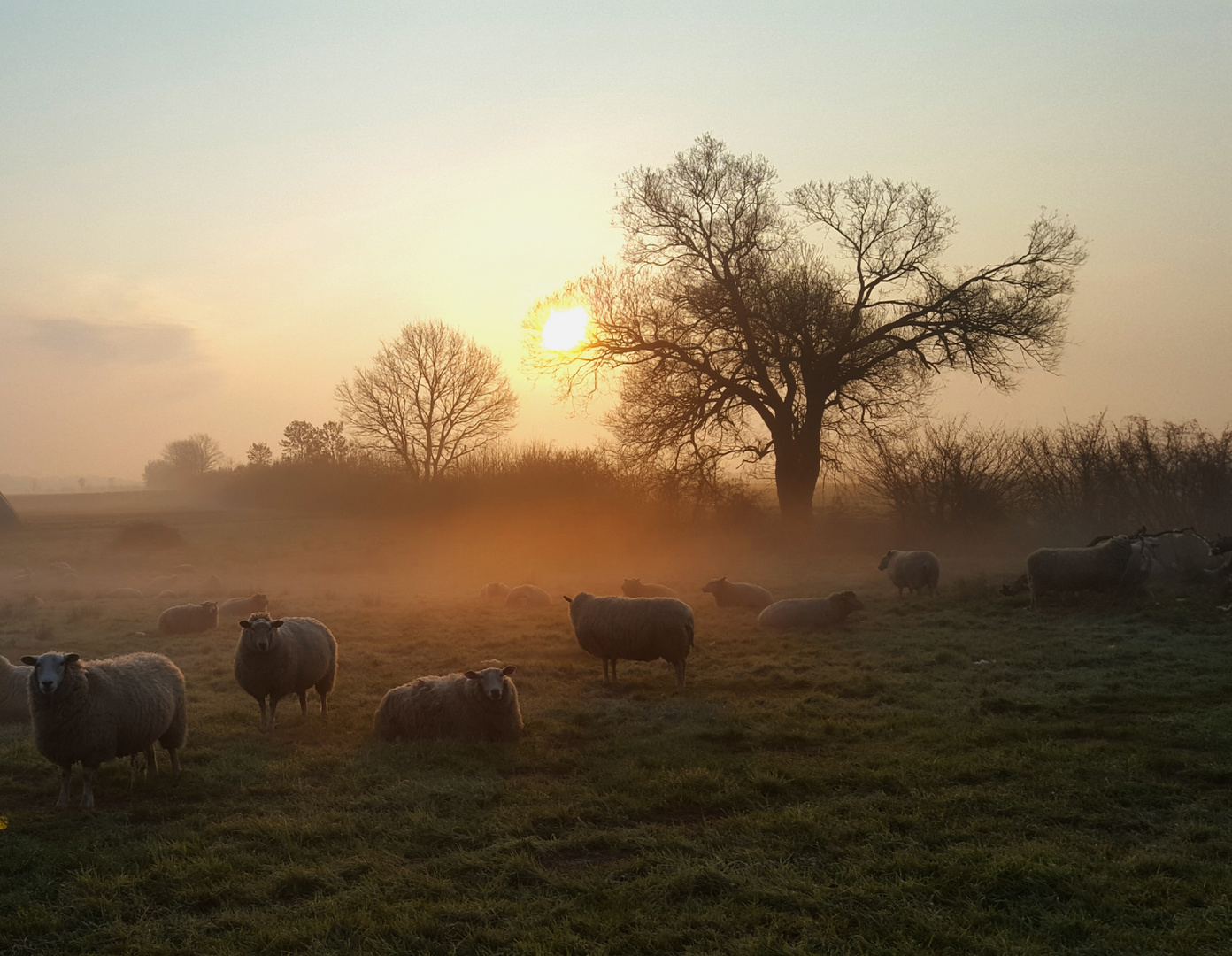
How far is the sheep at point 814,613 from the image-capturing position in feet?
52.6

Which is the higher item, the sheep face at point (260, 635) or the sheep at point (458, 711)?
the sheep face at point (260, 635)

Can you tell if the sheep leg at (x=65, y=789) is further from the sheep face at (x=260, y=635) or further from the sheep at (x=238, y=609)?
the sheep at (x=238, y=609)

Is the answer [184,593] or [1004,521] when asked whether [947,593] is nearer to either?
[1004,521]

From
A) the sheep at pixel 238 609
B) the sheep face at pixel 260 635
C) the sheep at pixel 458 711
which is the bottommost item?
the sheep at pixel 458 711

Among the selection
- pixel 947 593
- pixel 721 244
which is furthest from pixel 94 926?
pixel 721 244

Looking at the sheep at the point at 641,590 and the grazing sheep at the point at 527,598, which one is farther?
the grazing sheep at the point at 527,598

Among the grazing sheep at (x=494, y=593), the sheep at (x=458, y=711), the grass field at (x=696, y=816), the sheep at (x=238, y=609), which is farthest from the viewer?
the grazing sheep at (x=494, y=593)

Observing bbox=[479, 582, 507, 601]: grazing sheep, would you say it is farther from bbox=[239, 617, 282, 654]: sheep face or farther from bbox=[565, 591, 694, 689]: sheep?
bbox=[239, 617, 282, 654]: sheep face

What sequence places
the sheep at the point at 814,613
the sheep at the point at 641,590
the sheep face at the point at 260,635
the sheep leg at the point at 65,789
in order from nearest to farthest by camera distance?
1. the sheep leg at the point at 65,789
2. the sheep face at the point at 260,635
3. the sheep at the point at 814,613
4. the sheep at the point at 641,590

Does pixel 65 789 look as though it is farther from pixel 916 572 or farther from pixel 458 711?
pixel 916 572

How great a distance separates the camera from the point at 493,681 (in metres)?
8.73

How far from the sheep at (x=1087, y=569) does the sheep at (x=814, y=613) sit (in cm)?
378

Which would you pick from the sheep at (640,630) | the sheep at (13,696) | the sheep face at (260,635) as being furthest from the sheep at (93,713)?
the sheep at (640,630)

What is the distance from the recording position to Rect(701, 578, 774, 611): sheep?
63.0 ft
